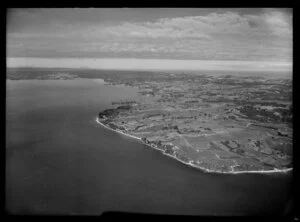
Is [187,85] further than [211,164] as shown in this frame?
Yes

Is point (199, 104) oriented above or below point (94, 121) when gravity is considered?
above

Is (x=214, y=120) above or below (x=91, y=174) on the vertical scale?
above

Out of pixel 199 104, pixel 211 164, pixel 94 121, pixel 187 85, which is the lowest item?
pixel 211 164

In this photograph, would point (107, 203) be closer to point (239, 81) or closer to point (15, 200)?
point (15, 200)

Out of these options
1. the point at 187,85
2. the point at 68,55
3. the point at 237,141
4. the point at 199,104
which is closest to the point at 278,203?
the point at 237,141
